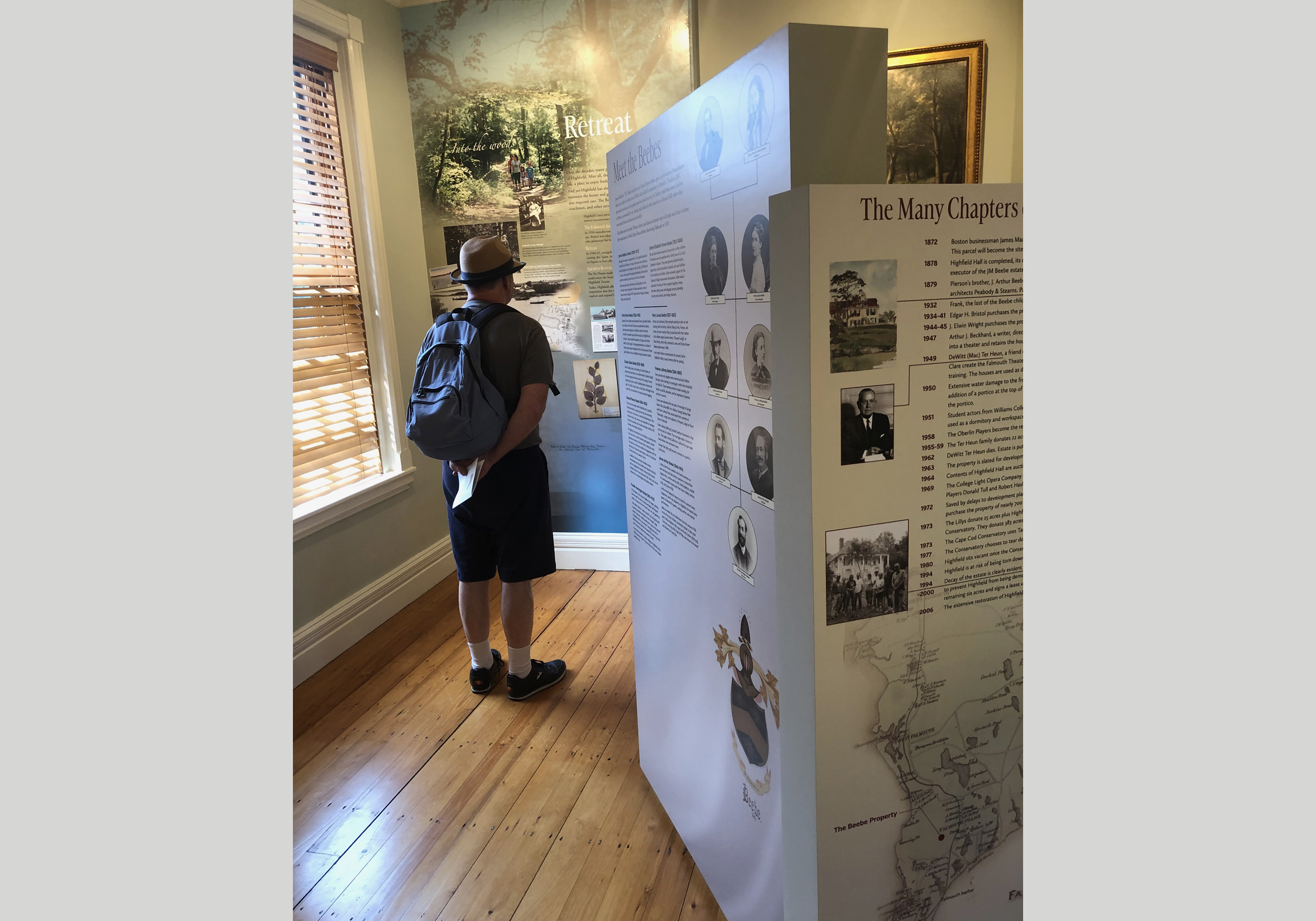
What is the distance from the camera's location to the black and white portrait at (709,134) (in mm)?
1339

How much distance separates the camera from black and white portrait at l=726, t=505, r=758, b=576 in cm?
139

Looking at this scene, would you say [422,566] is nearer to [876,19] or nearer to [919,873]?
[919,873]

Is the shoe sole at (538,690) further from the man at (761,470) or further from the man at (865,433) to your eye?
the man at (865,433)

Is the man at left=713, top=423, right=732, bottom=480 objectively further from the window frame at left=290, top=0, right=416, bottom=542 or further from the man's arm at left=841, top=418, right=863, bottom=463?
the window frame at left=290, top=0, right=416, bottom=542

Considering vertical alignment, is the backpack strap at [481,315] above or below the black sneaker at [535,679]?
above

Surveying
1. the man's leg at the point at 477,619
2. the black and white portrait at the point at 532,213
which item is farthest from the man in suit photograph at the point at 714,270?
the black and white portrait at the point at 532,213

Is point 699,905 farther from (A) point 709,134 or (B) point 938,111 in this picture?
(B) point 938,111

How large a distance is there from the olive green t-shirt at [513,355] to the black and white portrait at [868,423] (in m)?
1.75

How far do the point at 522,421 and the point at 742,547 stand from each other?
127cm

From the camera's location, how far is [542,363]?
252 cm

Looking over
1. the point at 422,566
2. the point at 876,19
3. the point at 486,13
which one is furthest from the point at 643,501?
the point at 486,13

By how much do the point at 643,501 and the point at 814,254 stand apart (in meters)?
1.29

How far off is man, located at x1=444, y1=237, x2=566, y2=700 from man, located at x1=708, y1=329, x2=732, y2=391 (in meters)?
1.05


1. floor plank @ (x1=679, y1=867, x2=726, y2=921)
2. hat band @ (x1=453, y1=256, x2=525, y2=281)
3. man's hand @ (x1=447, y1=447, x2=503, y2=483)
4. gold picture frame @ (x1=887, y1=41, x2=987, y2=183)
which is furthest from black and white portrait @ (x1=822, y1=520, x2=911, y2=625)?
gold picture frame @ (x1=887, y1=41, x2=987, y2=183)
